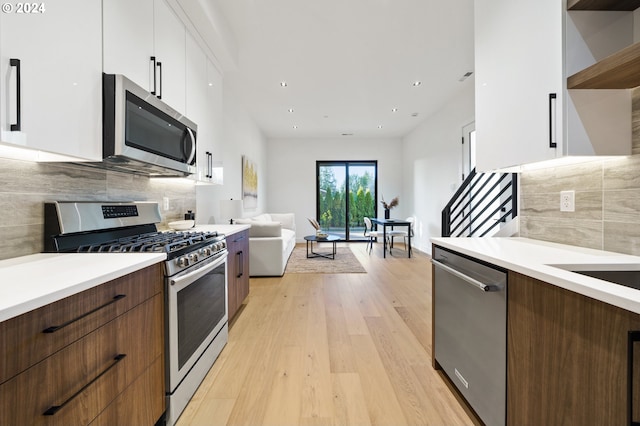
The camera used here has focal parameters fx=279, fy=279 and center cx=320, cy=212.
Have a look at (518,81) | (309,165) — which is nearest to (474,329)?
(518,81)

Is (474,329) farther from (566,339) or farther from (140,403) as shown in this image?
(140,403)

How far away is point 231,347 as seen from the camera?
87.4 inches

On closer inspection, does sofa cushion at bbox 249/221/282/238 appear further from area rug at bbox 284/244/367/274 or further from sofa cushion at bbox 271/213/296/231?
sofa cushion at bbox 271/213/296/231

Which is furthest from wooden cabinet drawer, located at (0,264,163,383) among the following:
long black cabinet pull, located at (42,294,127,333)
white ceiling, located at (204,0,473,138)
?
white ceiling, located at (204,0,473,138)

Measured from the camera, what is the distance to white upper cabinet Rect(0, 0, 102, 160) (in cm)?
97

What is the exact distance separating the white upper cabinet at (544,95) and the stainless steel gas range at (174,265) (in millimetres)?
1914

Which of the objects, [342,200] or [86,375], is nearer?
[86,375]

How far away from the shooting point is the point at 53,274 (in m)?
0.96

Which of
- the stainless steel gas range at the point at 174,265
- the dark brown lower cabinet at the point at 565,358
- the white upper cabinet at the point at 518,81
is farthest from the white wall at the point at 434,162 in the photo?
the stainless steel gas range at the point at 174,265

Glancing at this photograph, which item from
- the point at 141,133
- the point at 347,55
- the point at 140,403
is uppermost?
the point at 347,55

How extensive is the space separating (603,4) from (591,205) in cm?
89

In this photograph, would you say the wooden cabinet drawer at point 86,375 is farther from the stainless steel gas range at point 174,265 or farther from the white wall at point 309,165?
the white wall at point 309,165

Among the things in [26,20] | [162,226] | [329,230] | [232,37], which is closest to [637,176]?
[26,20]

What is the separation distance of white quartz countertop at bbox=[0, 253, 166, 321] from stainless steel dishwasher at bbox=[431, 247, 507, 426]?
151 cm
